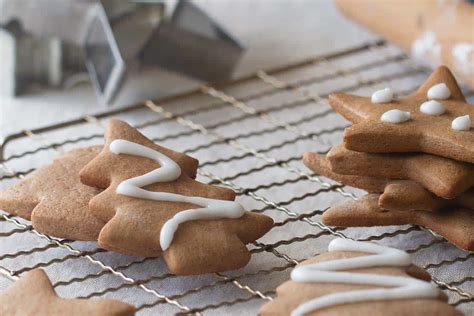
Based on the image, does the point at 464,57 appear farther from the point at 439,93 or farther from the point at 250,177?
the point at 250,177

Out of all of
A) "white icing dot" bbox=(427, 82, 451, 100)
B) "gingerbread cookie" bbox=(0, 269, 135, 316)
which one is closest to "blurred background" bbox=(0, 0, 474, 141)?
"white icing dot" bbox=(427, 82, 451, 100)

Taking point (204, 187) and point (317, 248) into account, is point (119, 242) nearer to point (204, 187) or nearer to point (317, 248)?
point (204, 187)

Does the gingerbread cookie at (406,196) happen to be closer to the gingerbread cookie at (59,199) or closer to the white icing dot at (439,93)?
the white icing dot at (439,93)

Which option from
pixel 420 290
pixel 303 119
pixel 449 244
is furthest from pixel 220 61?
pixel 420 290

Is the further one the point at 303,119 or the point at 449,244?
the point at 303,119

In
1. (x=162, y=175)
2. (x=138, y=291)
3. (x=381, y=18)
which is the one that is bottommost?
(x=138, y=291)

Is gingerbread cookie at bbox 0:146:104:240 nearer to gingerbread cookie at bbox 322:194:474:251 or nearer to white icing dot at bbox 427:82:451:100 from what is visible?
gingerbread cookie at bbox 322:194:474:251
